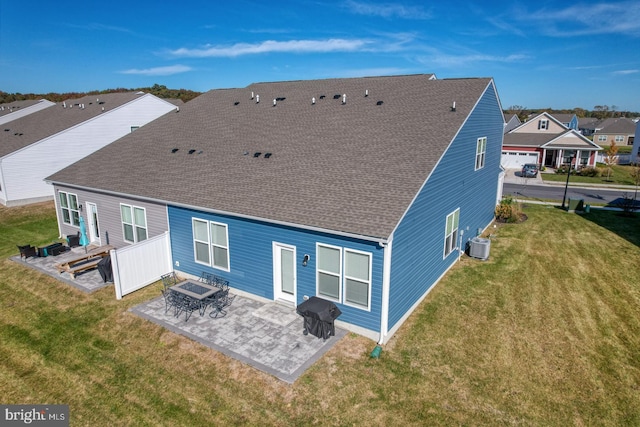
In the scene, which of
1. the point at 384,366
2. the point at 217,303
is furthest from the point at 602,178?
the point at 217,303

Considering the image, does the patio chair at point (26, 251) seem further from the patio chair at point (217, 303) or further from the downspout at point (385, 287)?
the downspout at point (385, 287)

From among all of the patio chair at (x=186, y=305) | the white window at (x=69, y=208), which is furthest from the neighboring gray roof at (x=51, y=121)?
the patio chair at (x=186, y=305)

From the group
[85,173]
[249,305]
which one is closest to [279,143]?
[249,305]

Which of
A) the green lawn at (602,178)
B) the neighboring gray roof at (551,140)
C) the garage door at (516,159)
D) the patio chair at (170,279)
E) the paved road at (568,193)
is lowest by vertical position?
the paved road at (568,193)

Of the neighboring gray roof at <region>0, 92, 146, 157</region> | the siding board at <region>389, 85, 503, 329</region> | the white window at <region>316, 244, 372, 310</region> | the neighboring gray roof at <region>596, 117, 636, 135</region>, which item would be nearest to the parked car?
the siding board at <region>389, 85, 503, 329</region>

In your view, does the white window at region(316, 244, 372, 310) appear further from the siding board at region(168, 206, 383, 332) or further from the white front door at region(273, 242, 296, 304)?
the white front door at region(273, 242, 296, 304)

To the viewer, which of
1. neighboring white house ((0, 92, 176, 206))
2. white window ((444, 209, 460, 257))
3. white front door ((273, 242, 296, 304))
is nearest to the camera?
white front door ((273, 242, 296, 304))
